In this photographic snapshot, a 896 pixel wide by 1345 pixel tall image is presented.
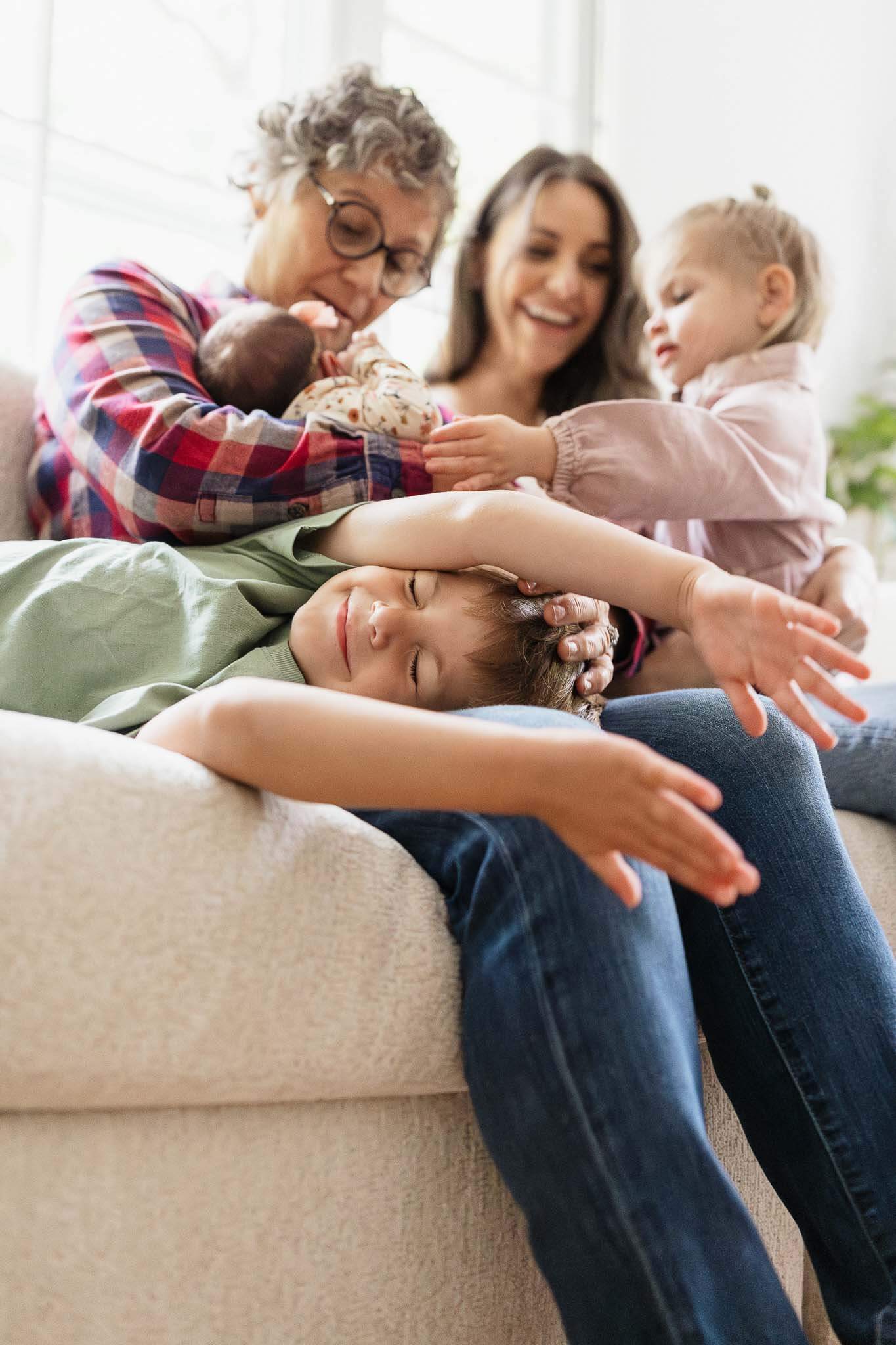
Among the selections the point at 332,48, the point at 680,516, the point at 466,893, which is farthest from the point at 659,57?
the point at 466,893

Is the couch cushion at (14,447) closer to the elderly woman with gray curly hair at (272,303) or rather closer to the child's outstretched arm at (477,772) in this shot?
the elderly woman with gray curly hair at (272,303)

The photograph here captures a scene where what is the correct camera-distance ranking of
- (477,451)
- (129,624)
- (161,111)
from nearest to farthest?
(129,624) → (477,451) → (161,111)

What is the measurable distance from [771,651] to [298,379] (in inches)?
26.5

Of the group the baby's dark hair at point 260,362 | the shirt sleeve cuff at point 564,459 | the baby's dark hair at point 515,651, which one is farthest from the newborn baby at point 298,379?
the baby's dark hair at point 515,651

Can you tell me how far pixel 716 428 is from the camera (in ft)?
4.46

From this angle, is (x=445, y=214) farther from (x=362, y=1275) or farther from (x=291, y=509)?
(x=362, y=1275)

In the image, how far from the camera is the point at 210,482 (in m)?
1.08

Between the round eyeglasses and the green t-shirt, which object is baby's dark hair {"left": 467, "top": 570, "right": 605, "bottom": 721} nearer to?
the green t-shirt

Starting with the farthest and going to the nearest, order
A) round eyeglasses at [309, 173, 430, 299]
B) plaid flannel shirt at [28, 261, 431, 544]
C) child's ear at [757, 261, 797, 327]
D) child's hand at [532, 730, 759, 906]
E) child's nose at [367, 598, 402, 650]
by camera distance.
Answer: child's ear at [757, 261, 797, 327], round eyeglasses at [309, 173, 430, 299], plaid flannel shirt at [28, 261, 431, 544], child's nose at [367, 598, 402, 650], child's hand at [532, 730, 759, 906]

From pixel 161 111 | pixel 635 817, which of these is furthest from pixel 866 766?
pixel 161 111

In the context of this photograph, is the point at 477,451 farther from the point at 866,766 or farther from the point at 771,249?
the point at 771,249

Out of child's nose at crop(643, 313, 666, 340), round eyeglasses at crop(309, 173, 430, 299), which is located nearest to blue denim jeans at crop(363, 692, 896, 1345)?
round eyeglasses at crop(309, 173, 430, 299)

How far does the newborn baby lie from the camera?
116cm

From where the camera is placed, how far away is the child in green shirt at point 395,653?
62 centimetres
